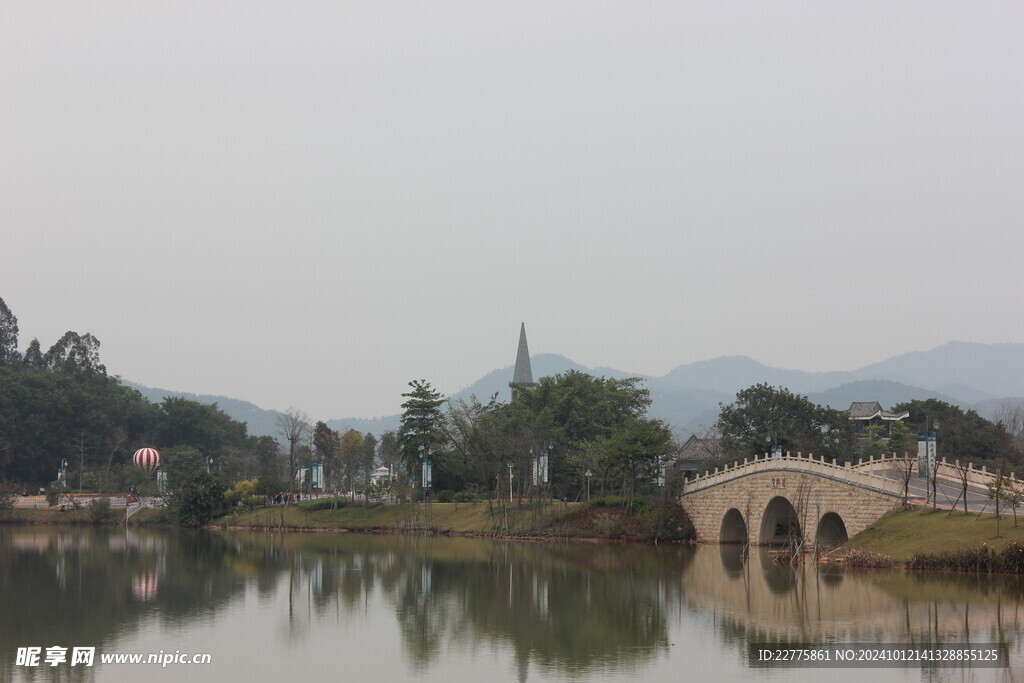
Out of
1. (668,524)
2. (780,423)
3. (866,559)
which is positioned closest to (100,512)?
(668,524)

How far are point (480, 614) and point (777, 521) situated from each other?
2150cm

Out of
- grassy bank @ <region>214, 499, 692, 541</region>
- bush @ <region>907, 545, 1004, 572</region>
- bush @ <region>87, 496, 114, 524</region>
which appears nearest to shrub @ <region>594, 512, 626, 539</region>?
grassy bank @ <region>214, 499, 692, 541</region>

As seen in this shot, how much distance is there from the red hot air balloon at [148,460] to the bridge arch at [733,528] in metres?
45.2

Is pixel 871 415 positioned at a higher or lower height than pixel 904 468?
higher

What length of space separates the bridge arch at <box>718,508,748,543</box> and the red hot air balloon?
45.2 m

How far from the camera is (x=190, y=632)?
890 inches

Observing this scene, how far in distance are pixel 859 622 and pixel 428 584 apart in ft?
45.5

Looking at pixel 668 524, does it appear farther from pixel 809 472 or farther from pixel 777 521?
pixel 809 472

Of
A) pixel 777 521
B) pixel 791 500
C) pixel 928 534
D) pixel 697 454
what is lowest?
pixel 777 521

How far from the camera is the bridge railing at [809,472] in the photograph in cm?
3620

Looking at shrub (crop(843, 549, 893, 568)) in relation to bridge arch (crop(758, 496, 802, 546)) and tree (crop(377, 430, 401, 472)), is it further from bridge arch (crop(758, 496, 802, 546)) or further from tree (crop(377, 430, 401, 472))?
tree (crop(377, 430, 401, 472))

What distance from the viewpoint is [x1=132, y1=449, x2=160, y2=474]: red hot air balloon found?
75375 mm

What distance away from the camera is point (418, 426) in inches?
2330

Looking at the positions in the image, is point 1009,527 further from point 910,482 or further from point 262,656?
point 262,656
